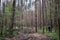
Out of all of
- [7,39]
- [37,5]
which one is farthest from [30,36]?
[37,5]

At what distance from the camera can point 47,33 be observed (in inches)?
239

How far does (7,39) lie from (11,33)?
350 mm

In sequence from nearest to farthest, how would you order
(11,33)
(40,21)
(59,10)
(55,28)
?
(59,10) → (55,28) → (11,33) → (40,21)

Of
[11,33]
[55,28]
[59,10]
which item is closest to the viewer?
[59,10]

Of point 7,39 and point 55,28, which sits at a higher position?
point 55,28

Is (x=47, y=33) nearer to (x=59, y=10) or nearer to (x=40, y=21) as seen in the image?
(x=40, y=21)

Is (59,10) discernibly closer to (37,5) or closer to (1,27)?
(37,5)

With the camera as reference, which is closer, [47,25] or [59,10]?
[59,10]

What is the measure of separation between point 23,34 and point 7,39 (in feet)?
2.31

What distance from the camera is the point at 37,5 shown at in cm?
648

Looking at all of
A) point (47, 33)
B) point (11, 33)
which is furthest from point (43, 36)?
point (11, 33)

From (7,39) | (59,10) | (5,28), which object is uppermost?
(59,10)

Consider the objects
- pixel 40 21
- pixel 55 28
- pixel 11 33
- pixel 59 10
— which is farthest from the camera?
pixel 40 21

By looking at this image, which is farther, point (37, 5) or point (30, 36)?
point (37, 5)
